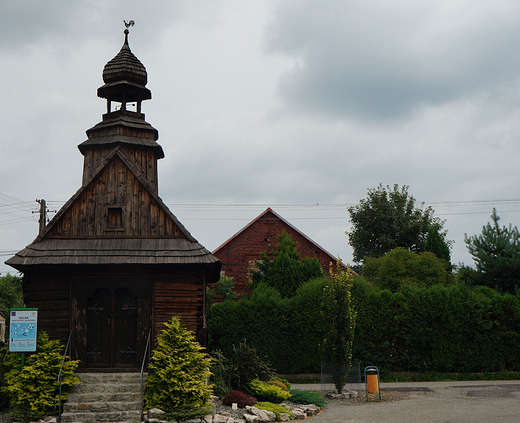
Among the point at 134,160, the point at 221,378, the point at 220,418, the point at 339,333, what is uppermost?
the point at 134,160

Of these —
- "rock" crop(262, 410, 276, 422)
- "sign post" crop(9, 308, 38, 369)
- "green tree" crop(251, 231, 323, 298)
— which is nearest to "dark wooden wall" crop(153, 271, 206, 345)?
"rock" crop(262, 410, 276, 422)

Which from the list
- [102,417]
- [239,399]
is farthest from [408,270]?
[102,417]

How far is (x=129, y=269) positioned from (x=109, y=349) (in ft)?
7.49

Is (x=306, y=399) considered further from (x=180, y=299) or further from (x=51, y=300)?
(x=51, y=300)

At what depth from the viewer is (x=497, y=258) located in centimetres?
2491

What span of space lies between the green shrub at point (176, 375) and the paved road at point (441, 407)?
2.98 m

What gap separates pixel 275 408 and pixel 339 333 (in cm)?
408

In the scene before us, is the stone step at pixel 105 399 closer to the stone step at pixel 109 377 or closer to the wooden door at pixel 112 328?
the stone step at pixel 109 377

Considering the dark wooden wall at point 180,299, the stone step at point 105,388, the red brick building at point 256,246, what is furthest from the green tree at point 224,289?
the stone step at point 105,388

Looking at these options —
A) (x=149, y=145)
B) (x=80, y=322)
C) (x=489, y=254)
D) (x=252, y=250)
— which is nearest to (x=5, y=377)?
(x=80, y=322)

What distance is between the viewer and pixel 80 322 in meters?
13.8

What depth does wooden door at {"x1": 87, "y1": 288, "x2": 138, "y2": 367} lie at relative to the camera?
13.8m

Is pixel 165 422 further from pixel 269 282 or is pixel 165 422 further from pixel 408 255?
pixel 408 255

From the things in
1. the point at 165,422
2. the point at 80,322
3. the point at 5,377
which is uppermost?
the point at 80,322
